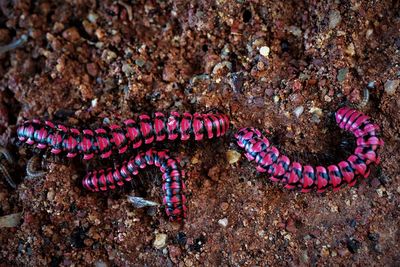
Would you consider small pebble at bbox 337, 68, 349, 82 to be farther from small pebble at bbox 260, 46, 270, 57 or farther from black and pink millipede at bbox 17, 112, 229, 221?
black and pink millipede at bbox 17, 112, 229, 221

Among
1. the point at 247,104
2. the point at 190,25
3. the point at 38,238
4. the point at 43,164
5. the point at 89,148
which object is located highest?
the point at 190,25

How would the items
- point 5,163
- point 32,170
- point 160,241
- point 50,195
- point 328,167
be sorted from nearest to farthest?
1. point 328,167
2. point 160,241
3. point 50,195
4. point 32,170
5. point 5,163

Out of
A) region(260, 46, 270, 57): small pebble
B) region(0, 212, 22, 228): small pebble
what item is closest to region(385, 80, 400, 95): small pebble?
region(260, 46, 270, 57): small pebble

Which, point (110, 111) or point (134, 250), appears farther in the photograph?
point (110, 111)

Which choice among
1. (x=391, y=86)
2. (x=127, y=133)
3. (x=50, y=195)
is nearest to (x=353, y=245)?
(x=391, y=86)

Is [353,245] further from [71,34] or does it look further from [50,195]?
[71,34]

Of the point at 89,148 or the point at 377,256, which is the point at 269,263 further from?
the point at 89,148

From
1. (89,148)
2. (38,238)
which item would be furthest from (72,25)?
(38,238)
